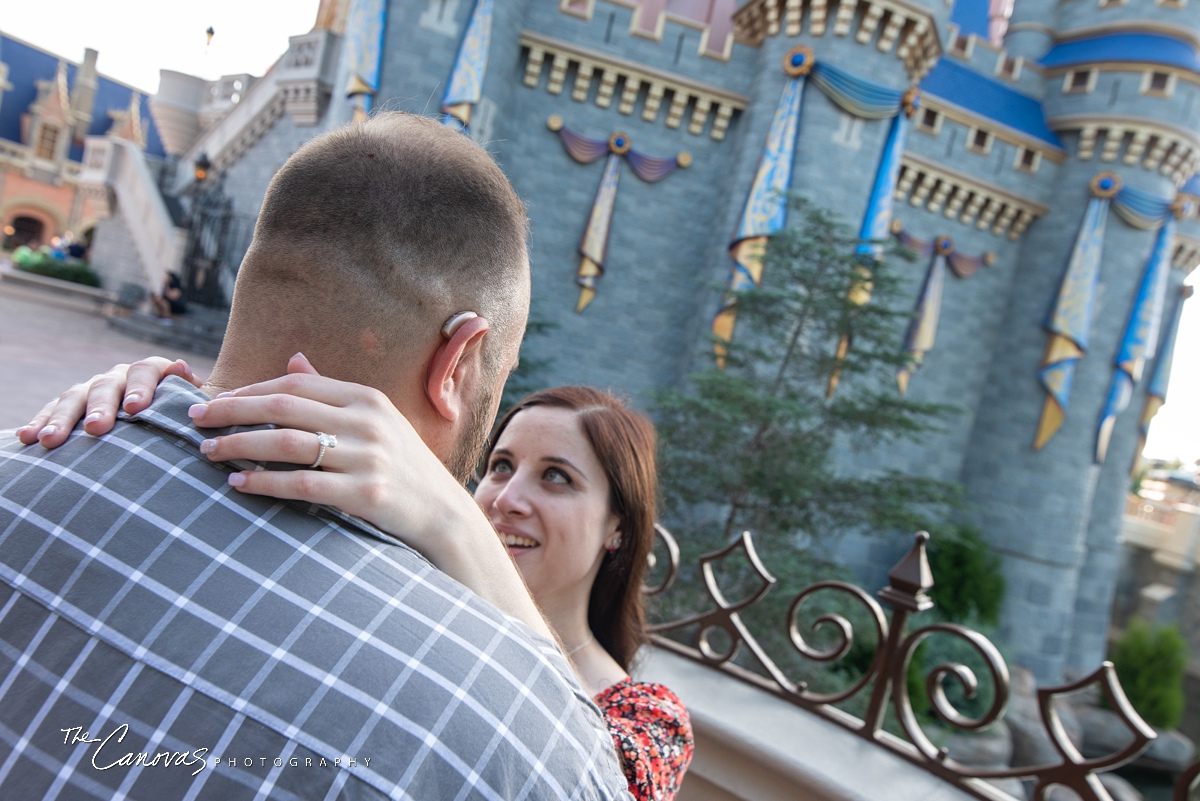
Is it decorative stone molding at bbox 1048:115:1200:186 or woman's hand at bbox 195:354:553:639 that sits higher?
decorative stone molding at bbox 1048:115:1200:186

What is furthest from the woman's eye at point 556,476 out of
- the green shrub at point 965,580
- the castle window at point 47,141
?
the castle window at point 47,141

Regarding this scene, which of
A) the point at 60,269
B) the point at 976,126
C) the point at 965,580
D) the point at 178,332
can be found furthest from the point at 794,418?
the point at 60,269

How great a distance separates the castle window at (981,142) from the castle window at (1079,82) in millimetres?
2069

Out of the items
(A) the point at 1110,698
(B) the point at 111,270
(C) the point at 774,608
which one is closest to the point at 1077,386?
(C) the point at 774,608

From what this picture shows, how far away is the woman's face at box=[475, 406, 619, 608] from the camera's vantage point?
1.75m

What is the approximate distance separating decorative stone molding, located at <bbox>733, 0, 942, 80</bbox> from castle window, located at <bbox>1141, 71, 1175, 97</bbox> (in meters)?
4.53

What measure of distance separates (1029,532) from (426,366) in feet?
47.0

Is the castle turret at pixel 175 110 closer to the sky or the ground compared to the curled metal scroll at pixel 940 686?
closer to the sky

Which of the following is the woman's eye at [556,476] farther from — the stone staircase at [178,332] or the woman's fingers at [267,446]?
the stone staircase at [178,332]

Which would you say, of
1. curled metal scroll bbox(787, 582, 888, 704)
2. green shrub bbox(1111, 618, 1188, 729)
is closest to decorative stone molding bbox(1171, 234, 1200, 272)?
green shrub bbox(1111, 618, 1188, 729)

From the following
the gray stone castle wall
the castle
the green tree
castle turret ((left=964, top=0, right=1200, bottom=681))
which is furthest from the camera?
castle turret ((left=964, top=0, right=1200, bottom=681))

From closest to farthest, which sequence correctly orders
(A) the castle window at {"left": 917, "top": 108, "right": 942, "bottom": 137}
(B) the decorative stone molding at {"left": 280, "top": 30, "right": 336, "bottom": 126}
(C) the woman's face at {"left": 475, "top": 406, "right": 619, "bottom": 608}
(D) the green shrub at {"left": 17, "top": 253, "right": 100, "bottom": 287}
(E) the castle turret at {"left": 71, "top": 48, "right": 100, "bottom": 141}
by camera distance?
(C) the woman's face at {"left": 475, "top": 406, "right": 619, "bottom": 608} < (A) the castle window at {"left": 917, "top": 108, "right": 942, "bottom": 137} < (B) the decorative stone molding at {"left": 280, "top": 30, "right": 336, "bottom": 126} < (D) the green shrub at {"left": 17, "top": 253, "right": 100, "bottom": 287} < (E) the castle turret at {"left": 71, "top": 48, "right": 100, "bottom": 141}

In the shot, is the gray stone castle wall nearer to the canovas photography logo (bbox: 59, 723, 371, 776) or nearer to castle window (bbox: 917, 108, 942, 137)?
castle window (bbox: 917, 108, 942, 137)

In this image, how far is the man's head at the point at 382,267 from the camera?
84 cm
